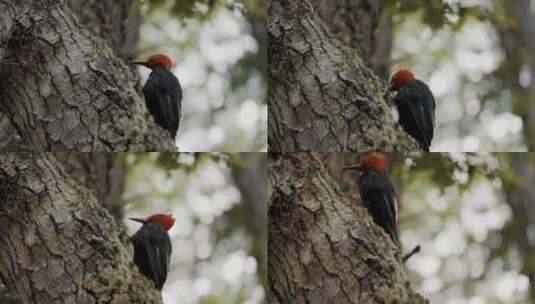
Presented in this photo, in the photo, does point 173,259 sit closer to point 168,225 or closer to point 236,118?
point 168,225

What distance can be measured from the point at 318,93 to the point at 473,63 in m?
1.20

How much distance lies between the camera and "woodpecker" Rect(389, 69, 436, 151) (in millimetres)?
2102

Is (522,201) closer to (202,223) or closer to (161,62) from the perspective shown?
(202,223)

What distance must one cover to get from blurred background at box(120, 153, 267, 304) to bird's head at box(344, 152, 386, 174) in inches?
12.9

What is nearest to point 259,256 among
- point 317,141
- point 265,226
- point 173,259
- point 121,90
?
point 265,226

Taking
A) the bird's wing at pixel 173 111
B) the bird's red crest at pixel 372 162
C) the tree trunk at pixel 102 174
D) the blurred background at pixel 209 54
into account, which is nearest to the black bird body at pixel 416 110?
the bird's red crest at pixel 372 162

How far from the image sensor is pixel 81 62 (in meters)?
2.18

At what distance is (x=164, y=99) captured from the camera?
2.15 meters

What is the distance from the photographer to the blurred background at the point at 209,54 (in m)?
2.24

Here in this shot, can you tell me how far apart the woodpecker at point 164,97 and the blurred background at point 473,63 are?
2.07 ft

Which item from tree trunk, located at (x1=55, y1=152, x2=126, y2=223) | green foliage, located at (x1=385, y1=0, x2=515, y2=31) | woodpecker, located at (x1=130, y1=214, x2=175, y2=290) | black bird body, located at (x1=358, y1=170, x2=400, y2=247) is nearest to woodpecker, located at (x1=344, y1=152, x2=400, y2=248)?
black bird body, located at (x1=358, y1=170, x2=400, y2=247)

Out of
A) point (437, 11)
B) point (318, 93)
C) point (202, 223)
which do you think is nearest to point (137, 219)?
point (202, 223)

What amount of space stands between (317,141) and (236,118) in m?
0.38

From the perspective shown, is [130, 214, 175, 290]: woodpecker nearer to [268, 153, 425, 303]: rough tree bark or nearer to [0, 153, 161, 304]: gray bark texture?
[0, 153, 161, 304]: gray bark texture
